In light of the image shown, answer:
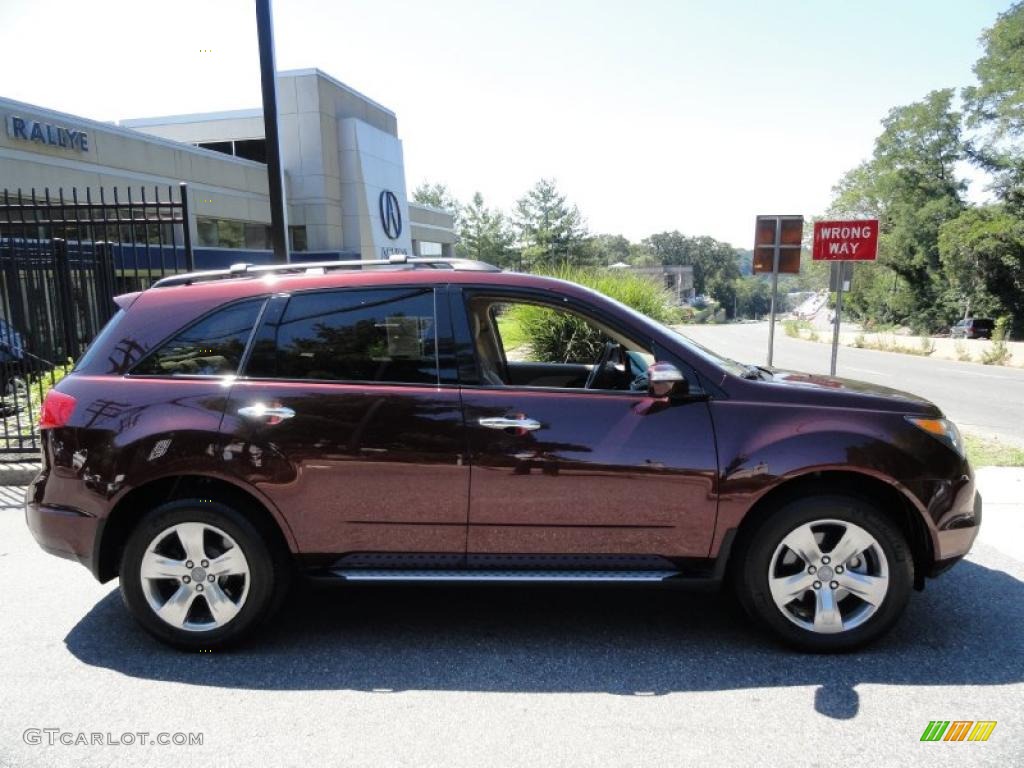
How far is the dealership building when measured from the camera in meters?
25.3

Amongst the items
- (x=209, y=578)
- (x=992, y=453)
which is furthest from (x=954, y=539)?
(x=992, y=453)

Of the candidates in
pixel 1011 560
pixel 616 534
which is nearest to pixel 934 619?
pixel 1011 560

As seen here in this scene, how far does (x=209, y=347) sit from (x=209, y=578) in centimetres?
108

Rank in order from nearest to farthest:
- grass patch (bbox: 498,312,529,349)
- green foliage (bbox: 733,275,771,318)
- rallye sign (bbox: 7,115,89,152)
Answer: grass patch (bbox: 498,312,529,349) → rallye sign (bbox: 7,115,89,152) → green foliage (bbox: 733,275,771,318)

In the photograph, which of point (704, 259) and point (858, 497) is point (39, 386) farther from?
point (704, 259)

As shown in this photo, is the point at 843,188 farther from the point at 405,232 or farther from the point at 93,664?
the point at 93,664

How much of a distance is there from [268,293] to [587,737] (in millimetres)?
2430

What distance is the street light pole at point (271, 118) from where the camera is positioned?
714 centimetres

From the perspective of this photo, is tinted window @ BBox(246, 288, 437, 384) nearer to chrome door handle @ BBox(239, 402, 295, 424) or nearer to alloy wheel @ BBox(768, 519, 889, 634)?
chrome door handle @ BBox(239, 402, 295, 424)

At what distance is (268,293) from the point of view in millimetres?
3459

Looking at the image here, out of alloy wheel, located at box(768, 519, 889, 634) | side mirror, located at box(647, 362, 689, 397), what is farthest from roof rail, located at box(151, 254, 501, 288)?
alloy wheel, located at box(768, 519, 889, 634)

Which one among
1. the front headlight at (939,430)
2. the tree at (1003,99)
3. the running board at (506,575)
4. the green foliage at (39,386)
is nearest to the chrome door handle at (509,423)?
the running board at (506,575)

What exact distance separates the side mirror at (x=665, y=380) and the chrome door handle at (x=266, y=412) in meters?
1.64

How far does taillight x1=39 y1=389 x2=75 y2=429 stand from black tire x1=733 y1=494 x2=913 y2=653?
3221mm
